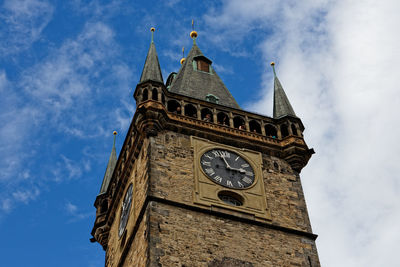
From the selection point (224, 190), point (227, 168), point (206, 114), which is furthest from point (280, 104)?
point (224, 190)

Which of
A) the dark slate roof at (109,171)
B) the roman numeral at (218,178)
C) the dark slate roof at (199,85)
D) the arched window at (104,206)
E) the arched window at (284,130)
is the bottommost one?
the roman numeral at (218,178)

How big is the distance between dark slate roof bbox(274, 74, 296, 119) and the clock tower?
0.16 feet

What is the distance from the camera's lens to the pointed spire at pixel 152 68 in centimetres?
3017

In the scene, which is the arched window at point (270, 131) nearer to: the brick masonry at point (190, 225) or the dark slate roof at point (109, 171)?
the brick masonry at point (190, 225)

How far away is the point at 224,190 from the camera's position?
87.7 feet

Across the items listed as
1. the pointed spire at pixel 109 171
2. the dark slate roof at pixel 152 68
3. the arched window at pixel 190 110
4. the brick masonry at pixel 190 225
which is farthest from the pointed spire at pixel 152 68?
the pointed spire at pixel 109 171

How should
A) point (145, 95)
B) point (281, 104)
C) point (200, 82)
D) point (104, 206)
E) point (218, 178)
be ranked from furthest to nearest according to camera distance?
point (200, 82), point (104, 206), point (281, 104), point (145, 95), point (218, 178)

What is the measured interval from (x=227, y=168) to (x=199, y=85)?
22.1 feet

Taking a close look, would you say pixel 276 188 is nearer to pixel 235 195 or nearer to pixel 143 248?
pixel 235 195

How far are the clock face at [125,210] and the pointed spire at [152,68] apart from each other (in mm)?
4283

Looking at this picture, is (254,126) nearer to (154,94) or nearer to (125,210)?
(154,94)

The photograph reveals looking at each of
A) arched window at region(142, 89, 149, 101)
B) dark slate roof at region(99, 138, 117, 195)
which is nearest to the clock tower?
arched window at region(142, 89, 149, 101)

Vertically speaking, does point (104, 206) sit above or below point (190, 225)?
above

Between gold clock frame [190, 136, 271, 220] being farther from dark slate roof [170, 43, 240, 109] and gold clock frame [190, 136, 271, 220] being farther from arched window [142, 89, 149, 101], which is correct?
dark slate roof [170, 43, 240, 109]
